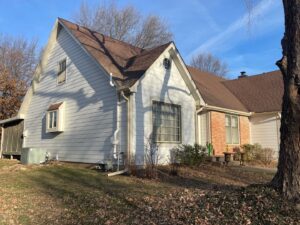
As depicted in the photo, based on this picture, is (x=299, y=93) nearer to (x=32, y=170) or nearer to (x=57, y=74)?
(x=32, y=170)

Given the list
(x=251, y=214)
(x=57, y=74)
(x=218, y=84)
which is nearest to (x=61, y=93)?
(x=57, y=74)

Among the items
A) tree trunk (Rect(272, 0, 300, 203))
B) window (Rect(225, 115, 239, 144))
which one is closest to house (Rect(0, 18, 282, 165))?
window (Rect(225, 115, 239, 144))

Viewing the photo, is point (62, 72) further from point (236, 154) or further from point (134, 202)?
point (134, 202)

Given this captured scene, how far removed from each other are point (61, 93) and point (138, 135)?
19.2 feet

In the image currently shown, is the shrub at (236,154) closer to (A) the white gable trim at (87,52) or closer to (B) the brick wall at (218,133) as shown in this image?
(B) the brick wall at (218,133)

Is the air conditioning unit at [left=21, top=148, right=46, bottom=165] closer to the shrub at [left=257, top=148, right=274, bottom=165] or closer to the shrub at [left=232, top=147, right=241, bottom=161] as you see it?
the shrub at [left=232, top=147, right=241, bottom=161]

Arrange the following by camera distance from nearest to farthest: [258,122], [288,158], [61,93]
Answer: [288,158], [61,93], [258,122]

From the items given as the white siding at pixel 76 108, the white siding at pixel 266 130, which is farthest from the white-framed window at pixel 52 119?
the white siding at pixel 266 130

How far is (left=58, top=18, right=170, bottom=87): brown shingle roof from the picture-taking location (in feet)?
42.4

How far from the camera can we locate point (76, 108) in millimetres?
14688

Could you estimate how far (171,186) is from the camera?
9.10 meters

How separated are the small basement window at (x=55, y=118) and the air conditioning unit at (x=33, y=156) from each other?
1.28 m

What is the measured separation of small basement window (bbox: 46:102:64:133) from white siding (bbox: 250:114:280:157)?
442 inches

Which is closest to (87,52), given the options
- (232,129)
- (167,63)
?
(167,63)
